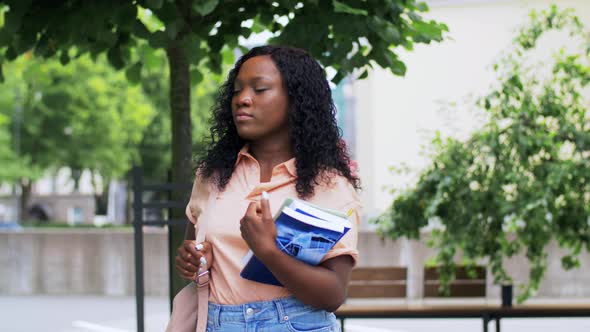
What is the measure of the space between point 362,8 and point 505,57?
3.15 meters

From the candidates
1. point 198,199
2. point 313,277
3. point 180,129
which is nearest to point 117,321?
point 180,129

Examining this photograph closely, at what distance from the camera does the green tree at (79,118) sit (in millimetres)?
31328

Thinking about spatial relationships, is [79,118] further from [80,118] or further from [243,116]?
[243,116]

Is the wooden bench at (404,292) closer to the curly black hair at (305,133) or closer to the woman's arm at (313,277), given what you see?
the curly black hair at (305,133)

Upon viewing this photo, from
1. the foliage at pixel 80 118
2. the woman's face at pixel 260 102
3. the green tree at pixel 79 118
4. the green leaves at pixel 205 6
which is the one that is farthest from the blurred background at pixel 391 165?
the foliage at pixel 80 118

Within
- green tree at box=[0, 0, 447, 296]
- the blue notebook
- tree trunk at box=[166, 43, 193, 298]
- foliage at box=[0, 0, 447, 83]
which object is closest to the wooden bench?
tree trunk at box=[166, 43, 193, 298]

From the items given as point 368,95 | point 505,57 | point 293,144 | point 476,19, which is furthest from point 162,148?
point 293,144

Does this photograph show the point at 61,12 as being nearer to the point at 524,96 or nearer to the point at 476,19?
the point at 524,96

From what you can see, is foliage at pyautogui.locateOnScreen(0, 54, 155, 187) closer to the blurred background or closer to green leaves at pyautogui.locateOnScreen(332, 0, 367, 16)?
the blurred background

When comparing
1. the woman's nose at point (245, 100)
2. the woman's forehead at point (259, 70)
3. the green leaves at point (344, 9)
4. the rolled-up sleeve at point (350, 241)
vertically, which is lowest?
the rolled-up sleeve at point (350, 241)

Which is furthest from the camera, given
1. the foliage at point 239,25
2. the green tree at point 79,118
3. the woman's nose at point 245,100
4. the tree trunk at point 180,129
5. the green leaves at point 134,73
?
the green tree at point 79,118

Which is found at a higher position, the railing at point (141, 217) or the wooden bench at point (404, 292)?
the railing at point (141, 217)

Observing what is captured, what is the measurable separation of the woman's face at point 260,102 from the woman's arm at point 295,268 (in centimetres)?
27

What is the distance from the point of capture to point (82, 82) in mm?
31359
